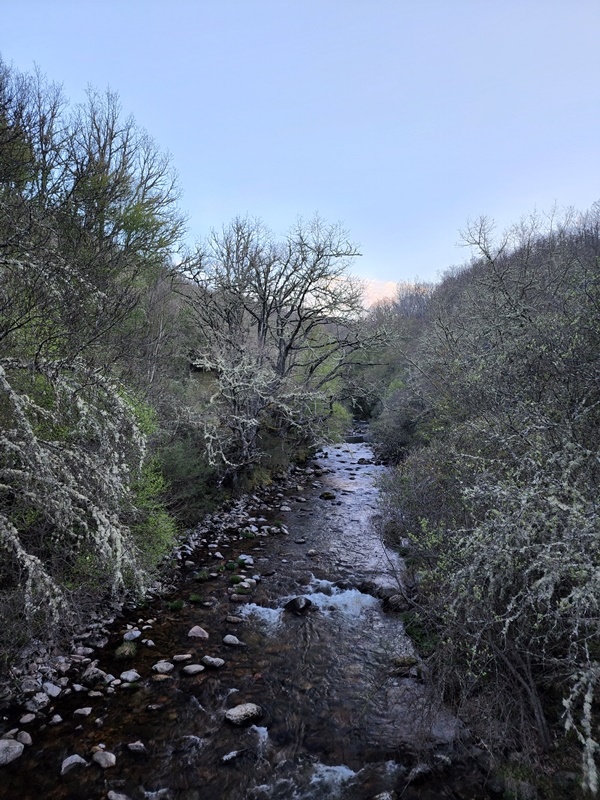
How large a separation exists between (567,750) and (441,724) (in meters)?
1.27

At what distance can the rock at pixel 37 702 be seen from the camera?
4883 mm

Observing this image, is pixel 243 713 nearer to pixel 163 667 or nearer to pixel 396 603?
pixel 163 667

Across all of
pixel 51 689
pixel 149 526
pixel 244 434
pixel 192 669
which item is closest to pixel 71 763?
pixel 51 689

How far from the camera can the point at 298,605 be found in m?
7.50

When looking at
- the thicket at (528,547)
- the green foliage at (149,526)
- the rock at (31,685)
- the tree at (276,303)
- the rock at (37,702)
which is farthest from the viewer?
the tree at (276,303)

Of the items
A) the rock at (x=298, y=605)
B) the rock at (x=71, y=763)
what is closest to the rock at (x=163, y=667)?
the rock at (x=71, y=763)

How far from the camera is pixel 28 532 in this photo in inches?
233

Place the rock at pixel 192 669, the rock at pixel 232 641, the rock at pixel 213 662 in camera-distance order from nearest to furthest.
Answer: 1. the rock at pixel 192 669
2. the rock at pixel 213 662
3. the rock at pixel 232 641

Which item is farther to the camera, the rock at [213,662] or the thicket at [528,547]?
the rock at [213,662]

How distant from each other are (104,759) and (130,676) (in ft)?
4.22

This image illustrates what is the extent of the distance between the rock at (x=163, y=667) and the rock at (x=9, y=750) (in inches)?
65.6

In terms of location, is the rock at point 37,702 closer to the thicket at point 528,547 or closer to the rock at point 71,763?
the rock at point 71,763

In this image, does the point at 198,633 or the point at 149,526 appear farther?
the point at 149,526

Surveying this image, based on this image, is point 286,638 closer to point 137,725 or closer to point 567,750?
point 137,725
